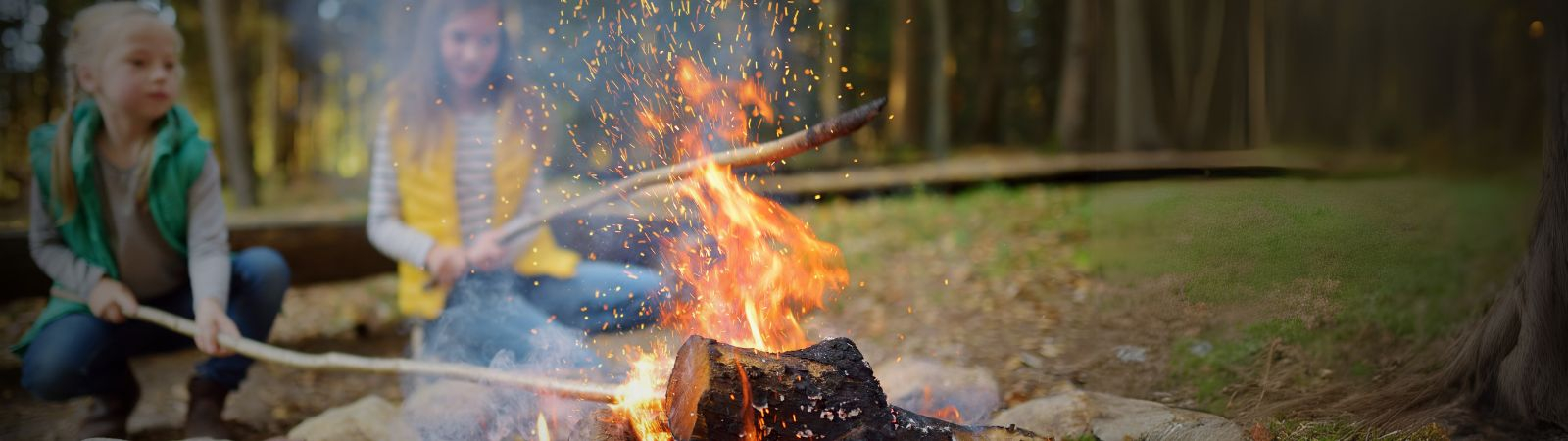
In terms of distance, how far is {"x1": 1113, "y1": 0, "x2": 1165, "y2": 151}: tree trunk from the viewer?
1111 cm

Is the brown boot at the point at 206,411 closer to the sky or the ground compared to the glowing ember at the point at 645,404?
closer to the ground

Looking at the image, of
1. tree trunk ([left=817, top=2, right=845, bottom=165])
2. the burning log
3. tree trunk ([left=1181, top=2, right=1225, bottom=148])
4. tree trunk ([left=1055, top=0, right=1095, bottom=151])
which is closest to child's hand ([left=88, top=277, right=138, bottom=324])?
the burning log

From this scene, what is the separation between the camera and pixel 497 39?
365 centimetres

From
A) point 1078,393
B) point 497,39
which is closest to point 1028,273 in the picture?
point 1078,393

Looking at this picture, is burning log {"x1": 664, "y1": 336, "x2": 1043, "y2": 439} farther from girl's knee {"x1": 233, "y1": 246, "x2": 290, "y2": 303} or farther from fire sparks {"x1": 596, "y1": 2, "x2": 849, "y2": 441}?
girl's knee {"x1": 233, "y1": 246, "x2": 290, "y2": 303}

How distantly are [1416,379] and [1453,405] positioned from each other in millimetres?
173

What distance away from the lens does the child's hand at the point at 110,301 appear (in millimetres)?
3240

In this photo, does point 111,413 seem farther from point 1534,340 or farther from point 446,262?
point 1534,340

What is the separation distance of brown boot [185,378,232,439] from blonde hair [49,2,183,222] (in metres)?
0.74

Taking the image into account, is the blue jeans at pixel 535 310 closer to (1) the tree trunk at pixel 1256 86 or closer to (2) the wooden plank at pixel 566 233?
(2) the wooden plank at pixel 566 233

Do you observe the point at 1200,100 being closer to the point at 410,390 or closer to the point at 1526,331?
the point at 1526,331

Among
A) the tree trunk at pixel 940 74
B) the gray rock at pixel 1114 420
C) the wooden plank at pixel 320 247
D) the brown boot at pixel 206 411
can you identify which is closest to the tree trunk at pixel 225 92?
the wooden plank at pixel 320 247

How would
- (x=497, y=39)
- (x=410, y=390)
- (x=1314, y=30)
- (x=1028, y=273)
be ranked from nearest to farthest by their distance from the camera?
(x=1314, y=30) < (x=497, y=39) < (x=410, y=390) < (x=1028, y=273)

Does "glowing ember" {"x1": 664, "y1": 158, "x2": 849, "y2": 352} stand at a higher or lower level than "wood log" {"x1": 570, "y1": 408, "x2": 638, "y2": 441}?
A: higher
